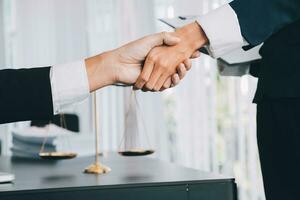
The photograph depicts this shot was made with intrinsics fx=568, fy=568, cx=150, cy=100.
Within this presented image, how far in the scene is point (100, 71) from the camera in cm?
144

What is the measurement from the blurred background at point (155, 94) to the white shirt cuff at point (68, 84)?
1994mm

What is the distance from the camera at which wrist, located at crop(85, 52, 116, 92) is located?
1411 millimetres

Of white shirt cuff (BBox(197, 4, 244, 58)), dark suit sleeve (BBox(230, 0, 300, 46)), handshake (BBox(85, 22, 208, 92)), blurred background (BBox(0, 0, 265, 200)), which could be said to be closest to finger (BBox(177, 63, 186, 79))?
handshake (BBox(85, 22, 208, 92))

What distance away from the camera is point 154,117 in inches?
146

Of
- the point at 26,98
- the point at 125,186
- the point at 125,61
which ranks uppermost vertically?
the point at 125,61

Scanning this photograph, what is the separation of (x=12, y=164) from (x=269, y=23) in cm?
108

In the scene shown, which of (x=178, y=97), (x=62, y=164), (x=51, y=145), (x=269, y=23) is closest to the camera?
(x=269, y=23)

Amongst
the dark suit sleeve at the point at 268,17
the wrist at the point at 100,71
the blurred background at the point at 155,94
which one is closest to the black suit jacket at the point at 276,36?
the dark suit sleeve at the point at 268,17

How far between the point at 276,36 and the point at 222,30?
0.40 feet

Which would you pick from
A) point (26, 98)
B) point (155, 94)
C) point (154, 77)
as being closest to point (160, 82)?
point (154, 77)

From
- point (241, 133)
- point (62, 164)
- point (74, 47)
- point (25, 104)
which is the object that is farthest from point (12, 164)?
point (74, 47)

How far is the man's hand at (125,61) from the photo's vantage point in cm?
144

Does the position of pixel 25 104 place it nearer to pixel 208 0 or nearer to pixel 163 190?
pixel 163 190

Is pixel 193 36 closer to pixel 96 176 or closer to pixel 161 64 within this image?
pixel 161 64
